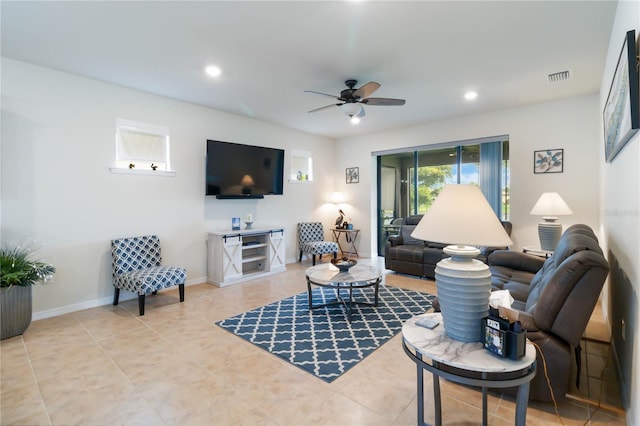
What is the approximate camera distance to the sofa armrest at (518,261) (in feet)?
11.5

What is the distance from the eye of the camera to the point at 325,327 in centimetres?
315

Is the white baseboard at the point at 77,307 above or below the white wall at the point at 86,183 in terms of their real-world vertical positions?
below

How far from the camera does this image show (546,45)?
118 inches

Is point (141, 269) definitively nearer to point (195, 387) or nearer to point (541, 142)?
point (195, 387)

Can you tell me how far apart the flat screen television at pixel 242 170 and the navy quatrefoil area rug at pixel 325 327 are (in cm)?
212

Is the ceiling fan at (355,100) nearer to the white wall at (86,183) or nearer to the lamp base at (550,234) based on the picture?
the white wall at (86,183)

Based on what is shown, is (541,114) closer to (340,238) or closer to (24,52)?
(340,238)

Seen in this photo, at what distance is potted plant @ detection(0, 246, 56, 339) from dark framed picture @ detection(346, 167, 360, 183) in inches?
217

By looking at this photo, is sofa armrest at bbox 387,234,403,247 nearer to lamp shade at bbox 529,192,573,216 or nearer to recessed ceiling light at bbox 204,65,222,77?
lamp shade at bbox 529,192,573,216

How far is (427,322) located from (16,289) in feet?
12.1

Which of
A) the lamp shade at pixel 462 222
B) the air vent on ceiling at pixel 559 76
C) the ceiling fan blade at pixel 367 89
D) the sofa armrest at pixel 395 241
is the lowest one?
the sofa armrest at pixel 395 241

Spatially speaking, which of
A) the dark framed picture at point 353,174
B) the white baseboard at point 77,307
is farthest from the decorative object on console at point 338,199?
the white baseboard at point 77,307

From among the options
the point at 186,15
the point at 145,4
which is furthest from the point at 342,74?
the point at 145,4

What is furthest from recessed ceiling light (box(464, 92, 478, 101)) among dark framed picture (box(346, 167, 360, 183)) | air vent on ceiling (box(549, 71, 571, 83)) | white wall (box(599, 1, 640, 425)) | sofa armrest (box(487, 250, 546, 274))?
dark framed picture (box(346, 167, 360, 183))
